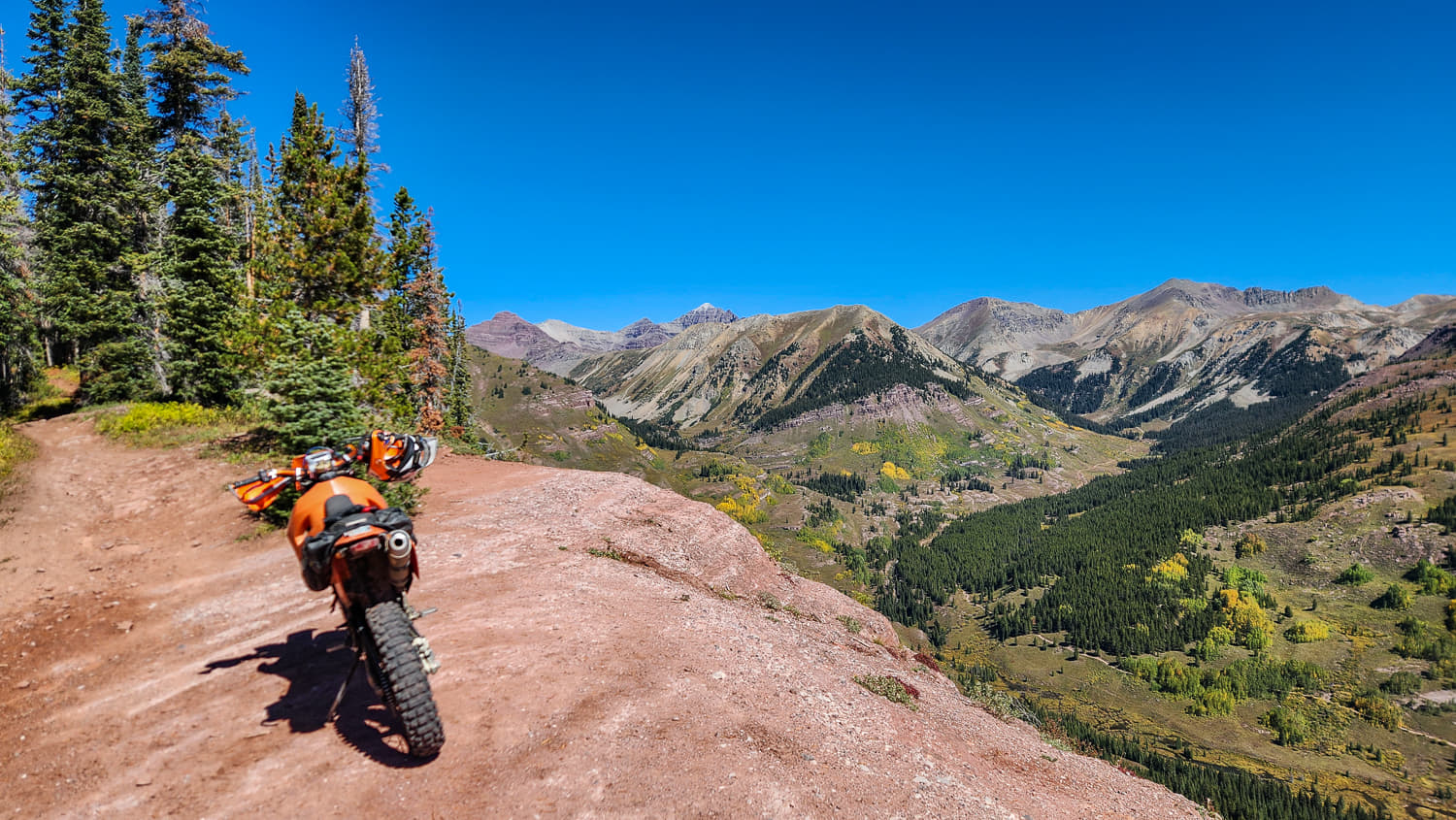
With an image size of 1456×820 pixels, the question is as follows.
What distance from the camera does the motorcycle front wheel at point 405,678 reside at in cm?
638

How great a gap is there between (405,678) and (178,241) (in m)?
35.1

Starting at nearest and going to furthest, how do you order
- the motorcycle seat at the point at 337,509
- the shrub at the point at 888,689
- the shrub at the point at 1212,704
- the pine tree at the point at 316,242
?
the motorcycle seat at the point at 337,509, the shrub at the point at 888,689, the pine tree at the point at 316,242, the shrub at the point at 1212,704

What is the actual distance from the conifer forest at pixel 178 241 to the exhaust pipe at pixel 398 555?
1680 centimetres

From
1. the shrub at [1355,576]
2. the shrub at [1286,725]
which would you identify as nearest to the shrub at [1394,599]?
the shrub at [1355,576]

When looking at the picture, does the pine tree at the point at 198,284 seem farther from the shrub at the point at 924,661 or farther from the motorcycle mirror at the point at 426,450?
the shrub at the point at 924,661

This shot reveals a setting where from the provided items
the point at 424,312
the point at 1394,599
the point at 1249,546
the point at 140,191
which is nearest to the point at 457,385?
the point at 424,312

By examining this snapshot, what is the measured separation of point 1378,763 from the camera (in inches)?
4892

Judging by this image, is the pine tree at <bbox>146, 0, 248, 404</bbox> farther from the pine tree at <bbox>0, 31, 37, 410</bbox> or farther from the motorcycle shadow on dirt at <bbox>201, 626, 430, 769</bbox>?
the motorcycle shadow on dirt at <bbox>201, 626, 430, 769</bbox>

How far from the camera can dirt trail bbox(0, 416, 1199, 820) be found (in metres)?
6.82

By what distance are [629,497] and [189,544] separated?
13328 millimetres

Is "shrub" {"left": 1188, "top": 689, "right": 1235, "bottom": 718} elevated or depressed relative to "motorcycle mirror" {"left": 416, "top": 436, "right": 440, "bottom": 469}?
depressed

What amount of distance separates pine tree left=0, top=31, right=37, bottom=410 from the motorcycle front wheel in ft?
114

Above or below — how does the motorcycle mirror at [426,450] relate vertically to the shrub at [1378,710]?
above

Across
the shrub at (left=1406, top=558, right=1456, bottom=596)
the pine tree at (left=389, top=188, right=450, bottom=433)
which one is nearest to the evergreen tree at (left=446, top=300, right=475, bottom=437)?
the pine tree at (left=389, top=188, right=450, bottom=433)
